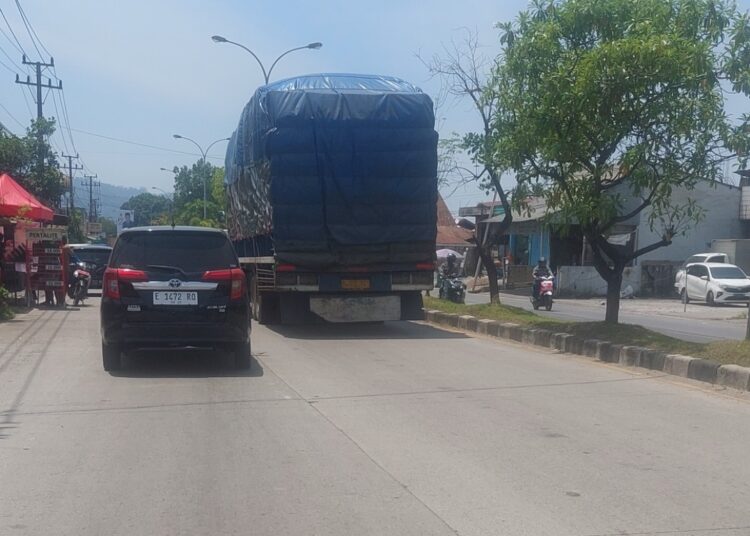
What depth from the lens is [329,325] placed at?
1859 centimetres

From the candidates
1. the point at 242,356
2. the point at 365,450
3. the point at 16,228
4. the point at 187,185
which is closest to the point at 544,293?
the point at 16,228

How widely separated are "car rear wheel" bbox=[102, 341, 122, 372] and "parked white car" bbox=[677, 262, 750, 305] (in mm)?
22213

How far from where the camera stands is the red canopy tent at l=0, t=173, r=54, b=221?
68.6 ft

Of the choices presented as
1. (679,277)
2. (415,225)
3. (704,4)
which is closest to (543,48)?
(704,4)

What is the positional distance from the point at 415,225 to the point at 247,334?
221 inches

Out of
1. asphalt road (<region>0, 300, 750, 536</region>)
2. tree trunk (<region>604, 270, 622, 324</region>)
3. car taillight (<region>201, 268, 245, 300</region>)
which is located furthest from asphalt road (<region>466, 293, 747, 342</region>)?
car taillight (<region>201, 268, 245, 300</region>)

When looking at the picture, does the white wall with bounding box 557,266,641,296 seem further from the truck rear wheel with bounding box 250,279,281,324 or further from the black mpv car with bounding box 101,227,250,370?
the black mpv car with bounding box 101,227,250,370

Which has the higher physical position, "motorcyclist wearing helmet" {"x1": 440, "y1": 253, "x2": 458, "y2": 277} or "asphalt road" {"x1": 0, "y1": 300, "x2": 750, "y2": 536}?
"motorcyclist wearing helmet" {"x1": 440, "y1": 253, "x2": 458, "y2": 277}

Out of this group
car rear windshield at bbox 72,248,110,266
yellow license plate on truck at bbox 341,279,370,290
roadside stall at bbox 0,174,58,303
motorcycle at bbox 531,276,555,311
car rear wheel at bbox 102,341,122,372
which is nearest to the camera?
car rear wheel at bbox 102,341,122,372

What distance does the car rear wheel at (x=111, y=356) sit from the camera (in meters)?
11.2

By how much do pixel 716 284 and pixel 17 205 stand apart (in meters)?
22.1

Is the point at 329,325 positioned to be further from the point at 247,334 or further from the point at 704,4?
the point at 704,4

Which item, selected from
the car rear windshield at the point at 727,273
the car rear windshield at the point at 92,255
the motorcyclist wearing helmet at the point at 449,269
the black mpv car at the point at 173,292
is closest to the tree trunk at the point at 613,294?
the black mpv car at the point at 173,292

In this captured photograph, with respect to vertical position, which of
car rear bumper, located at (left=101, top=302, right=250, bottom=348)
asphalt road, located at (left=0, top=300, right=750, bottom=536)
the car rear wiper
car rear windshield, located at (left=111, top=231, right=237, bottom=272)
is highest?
car rear windshield, located at (left=111, top=231, right=237, bottom=272)
